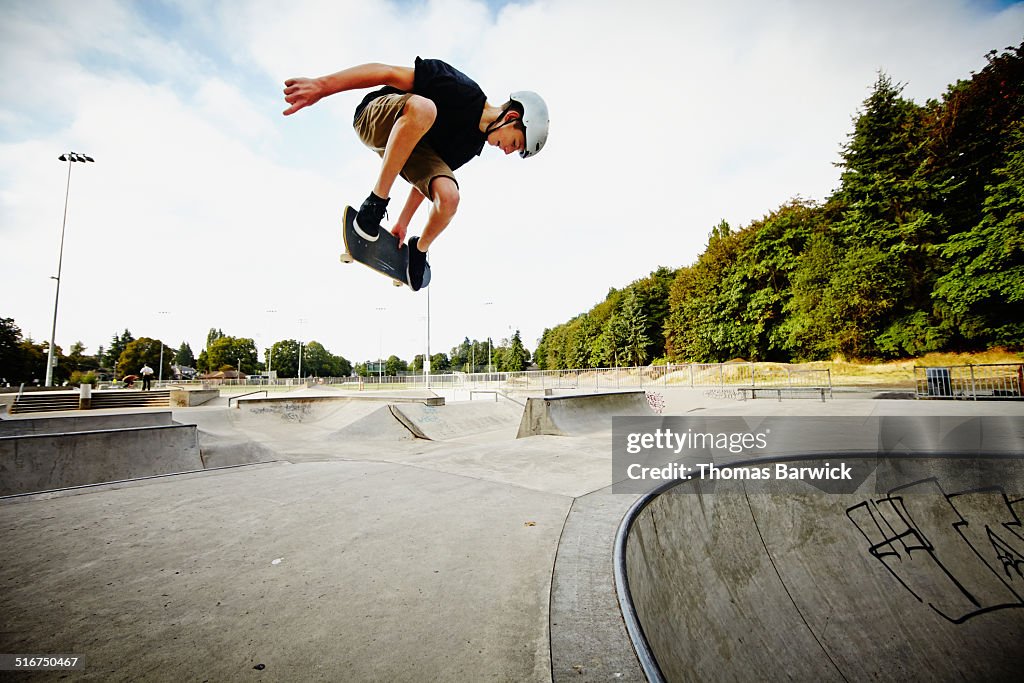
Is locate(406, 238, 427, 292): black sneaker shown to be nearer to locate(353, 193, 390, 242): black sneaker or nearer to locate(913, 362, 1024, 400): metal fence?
locate(353, 193, 390, 242): black sneaker

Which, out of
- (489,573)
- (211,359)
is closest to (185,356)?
(211,359)

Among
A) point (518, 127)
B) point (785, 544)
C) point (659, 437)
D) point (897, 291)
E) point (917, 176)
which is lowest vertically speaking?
point (785, 544)

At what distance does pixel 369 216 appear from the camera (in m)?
4.46

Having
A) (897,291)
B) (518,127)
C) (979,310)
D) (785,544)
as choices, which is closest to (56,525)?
(518,127)

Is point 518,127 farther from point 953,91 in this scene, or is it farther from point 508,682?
point 953,91

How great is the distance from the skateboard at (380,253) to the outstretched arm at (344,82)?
41.4 inches

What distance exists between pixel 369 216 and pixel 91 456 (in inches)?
189

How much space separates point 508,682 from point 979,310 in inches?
1177

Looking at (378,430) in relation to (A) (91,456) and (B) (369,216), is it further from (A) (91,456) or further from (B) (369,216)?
(B) (369,216)

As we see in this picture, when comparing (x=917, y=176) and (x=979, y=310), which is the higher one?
(x=917, y=176)

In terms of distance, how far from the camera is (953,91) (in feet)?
73.3

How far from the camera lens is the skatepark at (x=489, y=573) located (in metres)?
1.52

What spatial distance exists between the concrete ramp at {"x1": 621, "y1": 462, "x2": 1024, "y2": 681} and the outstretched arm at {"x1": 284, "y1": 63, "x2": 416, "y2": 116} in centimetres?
452

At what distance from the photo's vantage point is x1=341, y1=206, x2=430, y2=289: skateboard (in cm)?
446
